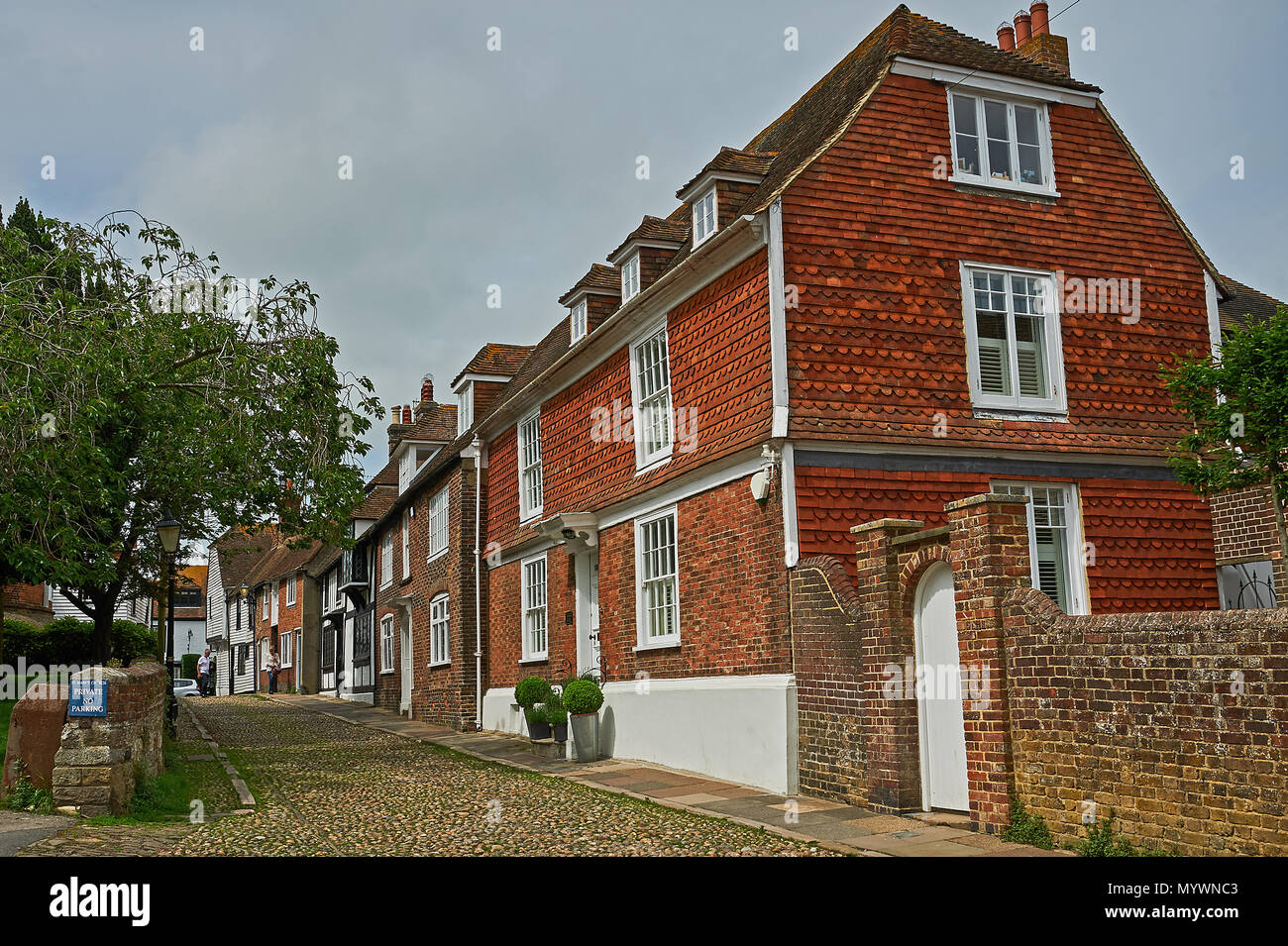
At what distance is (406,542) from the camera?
96.7 feet

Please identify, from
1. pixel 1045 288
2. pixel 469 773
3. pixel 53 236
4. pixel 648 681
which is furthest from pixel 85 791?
pixel 1045 288

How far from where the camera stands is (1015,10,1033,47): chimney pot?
1833cm

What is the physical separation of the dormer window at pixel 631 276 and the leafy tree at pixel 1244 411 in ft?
25.5

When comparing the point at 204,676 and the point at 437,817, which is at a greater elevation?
the point at 437,817

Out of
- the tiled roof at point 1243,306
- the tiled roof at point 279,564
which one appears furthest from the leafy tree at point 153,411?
the tiled roof at point 279,564

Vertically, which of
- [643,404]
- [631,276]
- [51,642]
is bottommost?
[51,642]

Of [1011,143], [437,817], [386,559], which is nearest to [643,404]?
[1011,143]

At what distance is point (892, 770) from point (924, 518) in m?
3.45

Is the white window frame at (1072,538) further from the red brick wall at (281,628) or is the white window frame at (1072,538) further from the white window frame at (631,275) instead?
the red brick wall at (281,628)

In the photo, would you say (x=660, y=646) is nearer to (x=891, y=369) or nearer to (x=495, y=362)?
(x=891, y=369)

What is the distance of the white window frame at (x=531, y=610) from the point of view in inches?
766

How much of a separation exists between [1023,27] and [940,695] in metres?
13.4

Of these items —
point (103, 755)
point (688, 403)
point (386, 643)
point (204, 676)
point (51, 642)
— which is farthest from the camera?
point (204, 676)

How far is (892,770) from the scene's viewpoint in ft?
33.6
